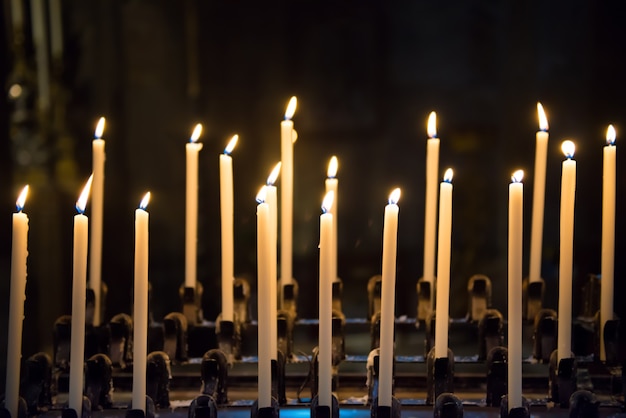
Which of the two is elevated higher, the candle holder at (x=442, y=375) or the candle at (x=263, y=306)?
A: the candle at (x=263, y=306)

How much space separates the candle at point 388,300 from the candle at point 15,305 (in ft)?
1.01

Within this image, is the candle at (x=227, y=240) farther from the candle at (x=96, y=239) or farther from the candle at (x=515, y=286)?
the candle at (x=515, y=286)

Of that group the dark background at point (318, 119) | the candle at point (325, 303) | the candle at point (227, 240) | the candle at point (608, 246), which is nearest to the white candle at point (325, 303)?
the candle at point (325, 303)

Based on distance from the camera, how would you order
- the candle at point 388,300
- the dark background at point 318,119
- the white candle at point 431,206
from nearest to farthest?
the candle at point 388,300, the white candle at point 431,206, the dark background at point 318,119

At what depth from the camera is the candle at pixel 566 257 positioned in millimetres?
869

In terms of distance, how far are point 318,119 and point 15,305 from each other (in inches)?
19.5

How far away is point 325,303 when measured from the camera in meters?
0.79

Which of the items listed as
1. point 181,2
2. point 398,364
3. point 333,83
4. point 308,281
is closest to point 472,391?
point 398,364

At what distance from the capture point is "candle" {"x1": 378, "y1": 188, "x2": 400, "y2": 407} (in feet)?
2.57

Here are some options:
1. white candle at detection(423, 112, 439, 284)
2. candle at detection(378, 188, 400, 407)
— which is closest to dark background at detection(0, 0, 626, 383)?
white candle at detection(423, 112, 439, 284)

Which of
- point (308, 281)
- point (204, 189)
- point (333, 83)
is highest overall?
point (333, 83)

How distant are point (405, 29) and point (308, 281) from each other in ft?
1.10

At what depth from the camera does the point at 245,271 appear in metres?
1.23

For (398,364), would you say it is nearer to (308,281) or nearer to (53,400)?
(308,281)
